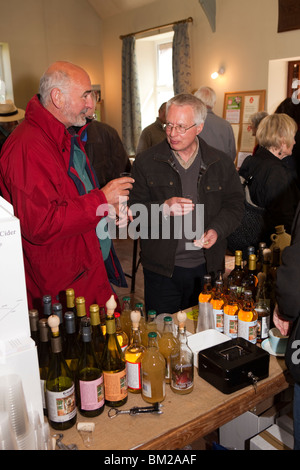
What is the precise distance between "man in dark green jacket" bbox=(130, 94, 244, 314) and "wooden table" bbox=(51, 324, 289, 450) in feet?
3.15

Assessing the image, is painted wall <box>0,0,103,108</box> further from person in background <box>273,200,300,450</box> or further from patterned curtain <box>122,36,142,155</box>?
person in background <box>273,200,300,450</box>

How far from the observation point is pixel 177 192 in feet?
7.52

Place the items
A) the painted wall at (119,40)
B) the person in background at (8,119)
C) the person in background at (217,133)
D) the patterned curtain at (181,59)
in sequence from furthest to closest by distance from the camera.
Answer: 1. the patterned curtain at (181,59)
2. the painted wall at (119,40)
3. the person in background at (217,133)
4. the person in background at (8,119)

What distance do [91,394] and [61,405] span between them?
92 millimetres

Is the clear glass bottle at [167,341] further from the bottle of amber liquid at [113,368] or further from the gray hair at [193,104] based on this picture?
the gray hair at [193,104]

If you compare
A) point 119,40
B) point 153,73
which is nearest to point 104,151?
point 153,73

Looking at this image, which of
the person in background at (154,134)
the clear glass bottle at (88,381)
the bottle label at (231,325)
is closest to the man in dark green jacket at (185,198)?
the bottle label at (231,325)

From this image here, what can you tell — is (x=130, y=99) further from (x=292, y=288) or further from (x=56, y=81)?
(x=292, y=288)

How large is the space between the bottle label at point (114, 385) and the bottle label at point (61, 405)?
12cm

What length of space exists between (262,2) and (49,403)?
5.43 metres

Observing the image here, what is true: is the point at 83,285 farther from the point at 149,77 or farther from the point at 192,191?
the point at 149,77

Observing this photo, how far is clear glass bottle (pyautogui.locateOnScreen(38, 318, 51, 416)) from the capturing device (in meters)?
1.24

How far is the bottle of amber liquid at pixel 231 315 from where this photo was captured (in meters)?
1.59
